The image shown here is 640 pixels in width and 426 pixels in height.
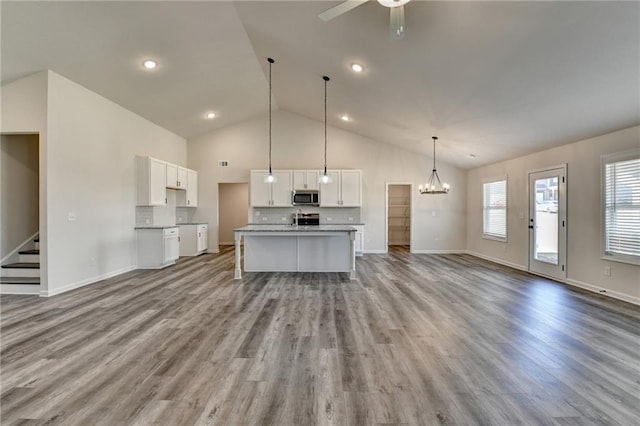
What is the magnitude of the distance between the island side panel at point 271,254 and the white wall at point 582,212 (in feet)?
15.5

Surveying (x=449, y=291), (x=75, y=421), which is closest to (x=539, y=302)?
(x=449, y=291)

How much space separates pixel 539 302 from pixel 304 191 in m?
5.63

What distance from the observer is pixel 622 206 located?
410cm

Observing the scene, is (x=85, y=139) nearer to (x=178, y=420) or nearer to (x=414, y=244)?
(x=178, y=420)

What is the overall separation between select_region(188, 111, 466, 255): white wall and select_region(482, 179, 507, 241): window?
95 cm

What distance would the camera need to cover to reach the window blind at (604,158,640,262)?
12.9 ft

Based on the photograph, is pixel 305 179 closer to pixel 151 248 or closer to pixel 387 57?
pixel 151 248

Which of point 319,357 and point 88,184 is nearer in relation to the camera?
point 319,357

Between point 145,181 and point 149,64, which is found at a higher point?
point 149,64

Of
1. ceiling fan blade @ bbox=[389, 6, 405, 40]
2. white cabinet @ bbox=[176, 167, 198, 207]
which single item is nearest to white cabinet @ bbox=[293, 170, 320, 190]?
white cabinet @ bbox=[176, 167, 198, 207]

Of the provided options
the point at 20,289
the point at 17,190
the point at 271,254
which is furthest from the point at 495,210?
the point at 17,190

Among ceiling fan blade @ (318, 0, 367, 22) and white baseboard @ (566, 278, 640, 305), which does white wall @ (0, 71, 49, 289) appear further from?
white baseboard @ (566, 278, 640, 305)

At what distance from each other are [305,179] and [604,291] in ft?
20.4

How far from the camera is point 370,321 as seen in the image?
3.33m
